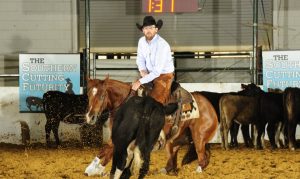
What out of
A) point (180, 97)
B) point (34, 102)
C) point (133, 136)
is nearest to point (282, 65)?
point (34, 102)

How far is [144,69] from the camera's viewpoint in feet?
29.2

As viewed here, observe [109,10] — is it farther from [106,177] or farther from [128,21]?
[106,177]

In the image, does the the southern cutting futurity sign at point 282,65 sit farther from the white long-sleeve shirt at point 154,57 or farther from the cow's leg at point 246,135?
the white long-sleeve shirt at point 154,57

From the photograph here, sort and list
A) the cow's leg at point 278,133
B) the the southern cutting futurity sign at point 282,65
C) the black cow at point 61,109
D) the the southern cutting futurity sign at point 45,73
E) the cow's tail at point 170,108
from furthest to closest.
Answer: the the southern cutting futurity sign at point 45,73, the the southern cutting futurity sign at point 282,65, the black cow at point 61,109, the cow's leg at point 278,133, the cow's tail at point 170,108

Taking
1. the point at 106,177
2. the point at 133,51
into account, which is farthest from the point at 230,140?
the point at 106,177

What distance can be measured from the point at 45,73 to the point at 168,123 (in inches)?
278

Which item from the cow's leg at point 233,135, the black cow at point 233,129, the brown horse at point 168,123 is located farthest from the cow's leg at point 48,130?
the brown horse at point 168,123

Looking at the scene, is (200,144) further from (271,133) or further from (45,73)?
(45,73)

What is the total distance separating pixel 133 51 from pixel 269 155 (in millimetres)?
7038

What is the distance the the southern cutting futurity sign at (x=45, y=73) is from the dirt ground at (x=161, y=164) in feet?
6.36

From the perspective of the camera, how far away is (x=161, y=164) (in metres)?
11.1

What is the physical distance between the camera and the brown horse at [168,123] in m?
8.74

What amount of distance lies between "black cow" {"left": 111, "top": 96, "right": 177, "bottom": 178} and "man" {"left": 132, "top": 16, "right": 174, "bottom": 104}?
1.03m

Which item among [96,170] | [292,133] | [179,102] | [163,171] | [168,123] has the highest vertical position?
[179,102]
